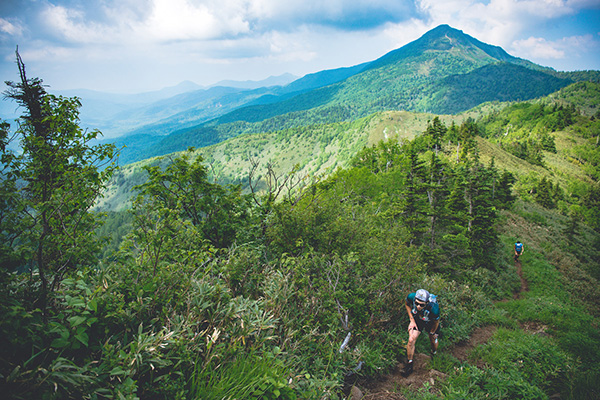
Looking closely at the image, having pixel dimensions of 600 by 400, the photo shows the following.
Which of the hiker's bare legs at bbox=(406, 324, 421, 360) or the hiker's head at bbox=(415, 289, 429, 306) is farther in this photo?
the hiker's head at bbox=(415, 289, 429, 306)

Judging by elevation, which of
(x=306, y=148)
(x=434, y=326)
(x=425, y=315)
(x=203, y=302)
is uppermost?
(x=203, y=302)

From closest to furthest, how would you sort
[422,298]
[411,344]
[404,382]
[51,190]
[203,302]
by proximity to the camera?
[51,190], [203,302], [404,382], [411,344], [422,298]

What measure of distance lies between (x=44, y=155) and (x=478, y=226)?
2377cm

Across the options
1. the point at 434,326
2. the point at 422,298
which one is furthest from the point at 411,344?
the point at 422,298

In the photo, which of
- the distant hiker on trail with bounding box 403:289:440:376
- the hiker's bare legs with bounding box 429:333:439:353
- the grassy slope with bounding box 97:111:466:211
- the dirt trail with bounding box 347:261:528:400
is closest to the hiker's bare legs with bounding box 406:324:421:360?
the distant hiker on trail with bounding box 403:289:440:376

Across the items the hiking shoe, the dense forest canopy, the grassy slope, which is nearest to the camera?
the dense forest canopy

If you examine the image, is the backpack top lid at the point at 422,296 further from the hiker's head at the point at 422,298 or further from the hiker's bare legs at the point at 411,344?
the hiker's bare legs at the point at 411,344

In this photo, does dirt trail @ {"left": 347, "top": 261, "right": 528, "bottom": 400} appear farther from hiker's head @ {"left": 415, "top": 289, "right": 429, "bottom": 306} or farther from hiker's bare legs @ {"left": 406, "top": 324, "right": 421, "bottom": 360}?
hiker's head @ {"left": 415, "top": 289, "right": 429, "bottom": 306}

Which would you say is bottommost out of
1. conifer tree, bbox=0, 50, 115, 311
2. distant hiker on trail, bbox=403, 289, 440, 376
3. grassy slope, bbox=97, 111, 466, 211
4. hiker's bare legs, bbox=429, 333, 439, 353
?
grassy slope, bbox=97, 111, 466, 211

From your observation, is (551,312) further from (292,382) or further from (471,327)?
(292,382)

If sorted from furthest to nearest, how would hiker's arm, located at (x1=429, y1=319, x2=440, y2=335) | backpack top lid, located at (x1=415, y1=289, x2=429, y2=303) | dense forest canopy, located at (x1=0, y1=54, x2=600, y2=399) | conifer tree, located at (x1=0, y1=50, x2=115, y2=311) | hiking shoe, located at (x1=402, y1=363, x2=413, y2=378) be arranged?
hiker's arm, located at (x1=429, y1=319, x2=440, y2=335) < backpack top lid, located at (x1=415, y1=289, x2=429, y2=303) < hiking shoe, located at (x1=402, y1=363, x2=413, y2=378) < conifer tree, located at (x1=0, y1=50, x2=115, y2=311) < dense forest canopy, located at (x1=0, y1=54, x2=600, y2=399)

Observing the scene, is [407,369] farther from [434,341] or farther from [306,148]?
[306,148]

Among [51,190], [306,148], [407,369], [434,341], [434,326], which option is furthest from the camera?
[306,148]

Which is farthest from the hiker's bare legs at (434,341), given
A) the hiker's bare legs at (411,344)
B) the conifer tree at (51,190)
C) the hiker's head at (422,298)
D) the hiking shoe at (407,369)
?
the conifer tree at (51,190)
